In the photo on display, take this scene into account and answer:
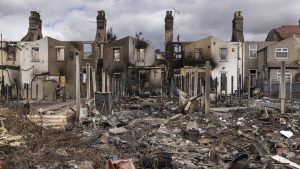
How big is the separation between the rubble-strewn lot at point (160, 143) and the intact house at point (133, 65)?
27.7 m

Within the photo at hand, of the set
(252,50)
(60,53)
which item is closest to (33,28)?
(60,53)

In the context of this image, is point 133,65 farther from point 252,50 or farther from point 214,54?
point 252,50

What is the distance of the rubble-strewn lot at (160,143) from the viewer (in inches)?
375

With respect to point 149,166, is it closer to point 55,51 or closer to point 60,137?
point 60,137

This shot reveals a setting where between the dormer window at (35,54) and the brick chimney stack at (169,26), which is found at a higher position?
the brick chimney stack at (169,26)

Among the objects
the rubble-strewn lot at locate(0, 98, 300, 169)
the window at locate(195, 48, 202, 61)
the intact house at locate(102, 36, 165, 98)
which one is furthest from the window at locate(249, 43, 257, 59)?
the rubble-strewn lot at locate(0, 98, 300, 169)

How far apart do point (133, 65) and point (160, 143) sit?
33.1m

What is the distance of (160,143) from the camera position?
12312mm

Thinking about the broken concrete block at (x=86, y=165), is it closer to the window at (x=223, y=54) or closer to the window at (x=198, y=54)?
the window at (x=198, y=54)

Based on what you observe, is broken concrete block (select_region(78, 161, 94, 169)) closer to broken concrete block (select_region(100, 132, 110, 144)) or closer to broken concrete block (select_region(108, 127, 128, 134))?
broken concrete block (select_region(100, 132, 110, 144))

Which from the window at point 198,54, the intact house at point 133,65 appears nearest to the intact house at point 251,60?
the window at point 198,54

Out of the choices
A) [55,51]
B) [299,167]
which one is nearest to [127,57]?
[55,51]

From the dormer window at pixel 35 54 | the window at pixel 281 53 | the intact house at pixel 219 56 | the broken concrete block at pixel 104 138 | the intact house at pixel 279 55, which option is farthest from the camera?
the intact house at pixel 219 56

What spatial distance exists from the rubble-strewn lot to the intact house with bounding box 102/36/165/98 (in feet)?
90.8
